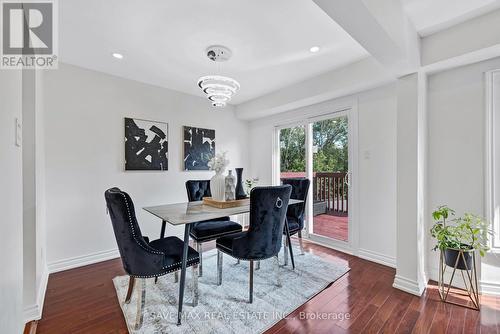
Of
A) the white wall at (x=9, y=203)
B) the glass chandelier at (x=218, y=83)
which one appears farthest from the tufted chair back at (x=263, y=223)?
the white wall at (x=9, y=203)

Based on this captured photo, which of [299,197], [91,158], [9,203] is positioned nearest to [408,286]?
[299,197]

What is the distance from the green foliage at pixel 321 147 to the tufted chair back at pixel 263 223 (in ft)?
5.51

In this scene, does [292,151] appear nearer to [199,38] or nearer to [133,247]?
[199,38]

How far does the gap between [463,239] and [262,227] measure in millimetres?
1968

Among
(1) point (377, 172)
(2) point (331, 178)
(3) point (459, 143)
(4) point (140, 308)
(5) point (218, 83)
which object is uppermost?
(5) point (218, 83)

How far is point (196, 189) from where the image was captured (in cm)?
310

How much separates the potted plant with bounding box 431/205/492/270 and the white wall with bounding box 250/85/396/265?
65 cm

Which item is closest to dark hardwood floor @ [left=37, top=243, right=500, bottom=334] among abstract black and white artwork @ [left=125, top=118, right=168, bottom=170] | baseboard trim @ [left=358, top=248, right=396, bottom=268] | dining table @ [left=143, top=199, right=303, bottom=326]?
baseboard trim @ [left=358, top=248, right=396, bottom=268]

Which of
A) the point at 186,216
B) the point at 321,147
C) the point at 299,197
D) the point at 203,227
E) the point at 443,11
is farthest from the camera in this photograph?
the point at 321,147

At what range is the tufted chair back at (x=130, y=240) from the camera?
1.60 meters

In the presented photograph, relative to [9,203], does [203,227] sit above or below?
below

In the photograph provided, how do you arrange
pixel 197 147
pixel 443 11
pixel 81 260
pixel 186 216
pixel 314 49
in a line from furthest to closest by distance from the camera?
pixel 197 147 < pixel 81 260 < pixel 314 49 < pixel 186 216 < pixel 443 11

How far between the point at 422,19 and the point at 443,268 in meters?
2.23

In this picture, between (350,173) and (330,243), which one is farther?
(330,243)
